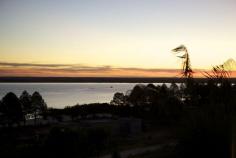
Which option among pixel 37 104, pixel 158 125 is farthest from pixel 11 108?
pixel 158 125

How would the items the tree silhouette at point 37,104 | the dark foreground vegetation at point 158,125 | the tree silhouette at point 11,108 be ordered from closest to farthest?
the dark foreground vegetation at point 158,125 → the tree silhouette at point 11,108 → the tree silhouette at point 37,104

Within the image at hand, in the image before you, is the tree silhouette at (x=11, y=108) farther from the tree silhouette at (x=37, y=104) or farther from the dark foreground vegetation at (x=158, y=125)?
the tree silhouette at (x=37, y=104)

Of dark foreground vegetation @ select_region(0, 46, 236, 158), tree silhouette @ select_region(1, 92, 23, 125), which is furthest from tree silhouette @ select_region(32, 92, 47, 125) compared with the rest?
tree silhouette @ select_region(1, 92, 23, 125)

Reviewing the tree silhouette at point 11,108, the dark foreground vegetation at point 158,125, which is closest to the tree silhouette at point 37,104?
the dark foreground vegetation at point 158,125

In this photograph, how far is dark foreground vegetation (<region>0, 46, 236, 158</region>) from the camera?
288 inches

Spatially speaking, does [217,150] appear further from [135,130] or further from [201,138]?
[135,130]

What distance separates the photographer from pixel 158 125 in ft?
143

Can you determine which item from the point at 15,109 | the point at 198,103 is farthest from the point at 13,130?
the point at 198,103

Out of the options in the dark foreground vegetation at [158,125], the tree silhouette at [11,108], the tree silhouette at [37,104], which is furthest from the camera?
the tree silhouette at [37,104]

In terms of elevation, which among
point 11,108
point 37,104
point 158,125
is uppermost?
point 11,108

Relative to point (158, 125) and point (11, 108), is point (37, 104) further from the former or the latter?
point (158, 125)

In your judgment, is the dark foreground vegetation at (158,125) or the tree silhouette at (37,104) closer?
the dark foreground vegetation at (158,125)

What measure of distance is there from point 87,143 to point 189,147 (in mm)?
18803

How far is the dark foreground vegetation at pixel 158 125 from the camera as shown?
7.32m
